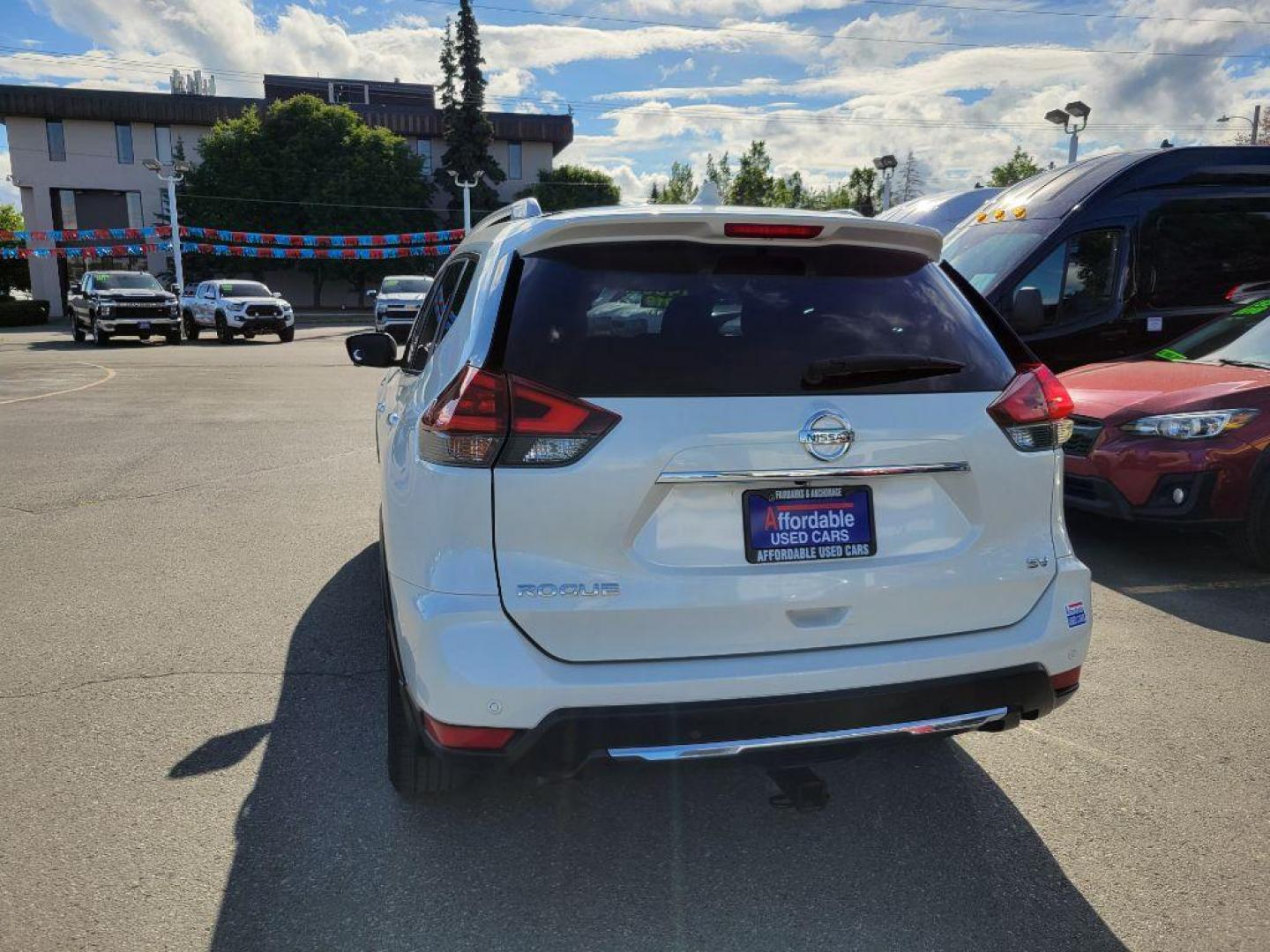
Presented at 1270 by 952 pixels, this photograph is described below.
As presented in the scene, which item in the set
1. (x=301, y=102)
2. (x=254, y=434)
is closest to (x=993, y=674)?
(x=254, y=434)

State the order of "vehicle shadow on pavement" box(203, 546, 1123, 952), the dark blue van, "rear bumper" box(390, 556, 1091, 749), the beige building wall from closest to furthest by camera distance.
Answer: "rear bumper" box(390, 556, 1091, 749)
"vehicle shadow on pavement" box(203, 546, 1123, 952)
the dark blue van
the beige building wall

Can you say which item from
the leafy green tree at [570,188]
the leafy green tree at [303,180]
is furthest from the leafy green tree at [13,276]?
the leafy green tree at [570,188]

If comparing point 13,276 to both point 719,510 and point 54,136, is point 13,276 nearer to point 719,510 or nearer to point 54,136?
point 54,136

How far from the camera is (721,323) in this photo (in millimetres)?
2516

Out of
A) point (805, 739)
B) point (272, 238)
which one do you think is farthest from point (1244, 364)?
point (272, 238)

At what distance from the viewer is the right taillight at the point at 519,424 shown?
2357 mm

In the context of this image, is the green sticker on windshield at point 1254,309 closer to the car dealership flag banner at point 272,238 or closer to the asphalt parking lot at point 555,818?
the asphalt parking lot at point 555,818

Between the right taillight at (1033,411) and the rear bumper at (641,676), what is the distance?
542mm

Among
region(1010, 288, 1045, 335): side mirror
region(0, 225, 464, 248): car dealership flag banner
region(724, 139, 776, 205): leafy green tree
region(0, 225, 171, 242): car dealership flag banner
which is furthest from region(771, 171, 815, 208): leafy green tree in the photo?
region(1010, 288, 1045, 335): side mirror

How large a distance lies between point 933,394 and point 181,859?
246 centimetres

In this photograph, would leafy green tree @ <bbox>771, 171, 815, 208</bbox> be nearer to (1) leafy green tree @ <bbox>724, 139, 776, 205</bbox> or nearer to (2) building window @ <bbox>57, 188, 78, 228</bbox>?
(1) leafy green tree @ <bbox>724, 139, 776, 205</bbox>

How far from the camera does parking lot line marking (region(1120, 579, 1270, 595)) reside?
5234mm

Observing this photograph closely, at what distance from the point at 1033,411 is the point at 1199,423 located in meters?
3.34

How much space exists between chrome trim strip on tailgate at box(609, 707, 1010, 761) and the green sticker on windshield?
17.4ft
